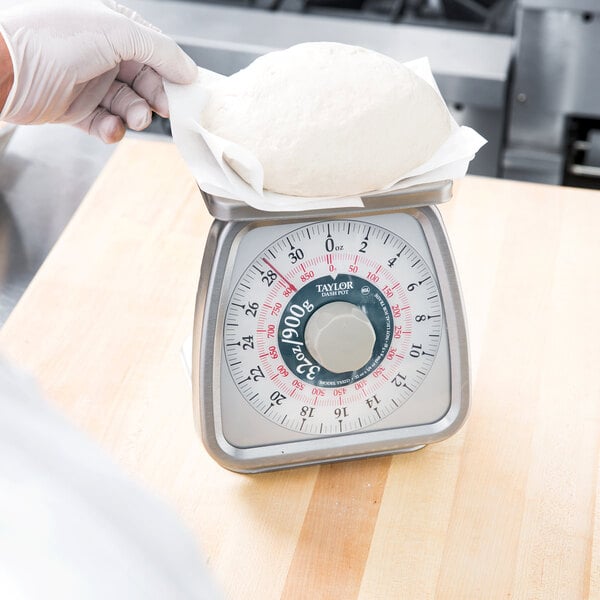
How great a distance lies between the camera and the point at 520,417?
979 mm

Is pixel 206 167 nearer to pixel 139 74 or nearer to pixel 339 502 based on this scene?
pixel 139 74

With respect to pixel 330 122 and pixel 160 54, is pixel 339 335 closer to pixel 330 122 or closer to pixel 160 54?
pixel 330 122

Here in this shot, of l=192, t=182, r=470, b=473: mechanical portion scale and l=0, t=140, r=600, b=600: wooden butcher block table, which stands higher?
l=192, t=182, r=470, b=473: mechanical portion scale

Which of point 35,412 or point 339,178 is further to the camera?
point 339,178

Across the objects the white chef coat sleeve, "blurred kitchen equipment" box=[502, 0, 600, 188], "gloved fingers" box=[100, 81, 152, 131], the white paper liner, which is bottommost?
"blurred kitchen equipment" box=[502, 0, 600, 188]

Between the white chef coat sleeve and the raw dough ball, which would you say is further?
the raw dough ball

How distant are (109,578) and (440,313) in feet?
1.83

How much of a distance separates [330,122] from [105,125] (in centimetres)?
31

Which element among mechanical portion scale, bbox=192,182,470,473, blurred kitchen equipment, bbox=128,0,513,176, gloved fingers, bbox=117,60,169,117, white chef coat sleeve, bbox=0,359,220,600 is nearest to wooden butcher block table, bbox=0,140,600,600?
mechanical portion scale, bbox=192,182,470,473

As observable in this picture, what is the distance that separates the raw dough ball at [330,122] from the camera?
74cm

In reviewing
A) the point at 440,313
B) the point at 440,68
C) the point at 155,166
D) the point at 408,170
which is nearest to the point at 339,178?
the point at 408,170

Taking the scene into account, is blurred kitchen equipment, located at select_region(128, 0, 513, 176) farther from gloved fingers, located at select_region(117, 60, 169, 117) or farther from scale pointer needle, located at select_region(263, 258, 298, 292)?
scale pointer needle, located at select_region(263, 258, 298, 292)

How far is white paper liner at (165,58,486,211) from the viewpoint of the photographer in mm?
735

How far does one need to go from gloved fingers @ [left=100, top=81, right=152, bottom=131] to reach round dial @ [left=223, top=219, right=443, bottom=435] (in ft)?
0.73
